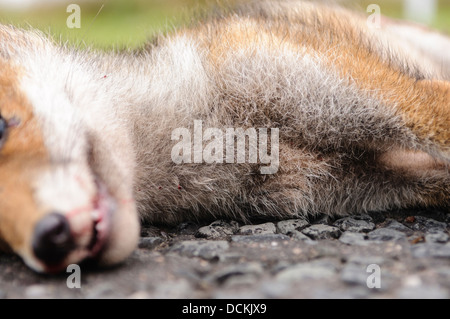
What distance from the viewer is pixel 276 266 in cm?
269

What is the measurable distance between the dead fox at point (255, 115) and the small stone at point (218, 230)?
3.7 inches

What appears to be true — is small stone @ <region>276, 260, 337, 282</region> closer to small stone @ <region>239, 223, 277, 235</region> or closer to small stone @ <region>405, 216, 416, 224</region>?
small stone @ <region>239, 223, 277, 235</region>

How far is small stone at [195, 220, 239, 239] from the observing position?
11.5ft

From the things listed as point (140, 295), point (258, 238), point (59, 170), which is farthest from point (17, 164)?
point (258, 238)

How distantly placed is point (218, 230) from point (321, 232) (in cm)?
72

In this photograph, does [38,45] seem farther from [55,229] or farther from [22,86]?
[55,229]

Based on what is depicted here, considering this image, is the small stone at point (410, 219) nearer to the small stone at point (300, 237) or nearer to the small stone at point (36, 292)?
the small stone at point (300, 237)

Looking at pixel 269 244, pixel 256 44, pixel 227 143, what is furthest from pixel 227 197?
pixel 256 44

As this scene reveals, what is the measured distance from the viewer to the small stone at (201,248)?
301 cm

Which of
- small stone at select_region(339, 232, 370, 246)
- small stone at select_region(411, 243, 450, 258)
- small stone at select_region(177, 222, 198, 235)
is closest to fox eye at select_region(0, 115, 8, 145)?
small stone at select_region(177, 222, 198, 235)

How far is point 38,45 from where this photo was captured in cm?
388

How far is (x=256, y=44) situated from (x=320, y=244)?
1.52m

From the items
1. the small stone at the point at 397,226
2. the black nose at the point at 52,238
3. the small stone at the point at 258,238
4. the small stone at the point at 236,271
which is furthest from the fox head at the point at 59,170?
the small stone at the point at 397,226

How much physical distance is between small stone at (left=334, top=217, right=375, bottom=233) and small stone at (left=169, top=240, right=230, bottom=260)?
86 cm
